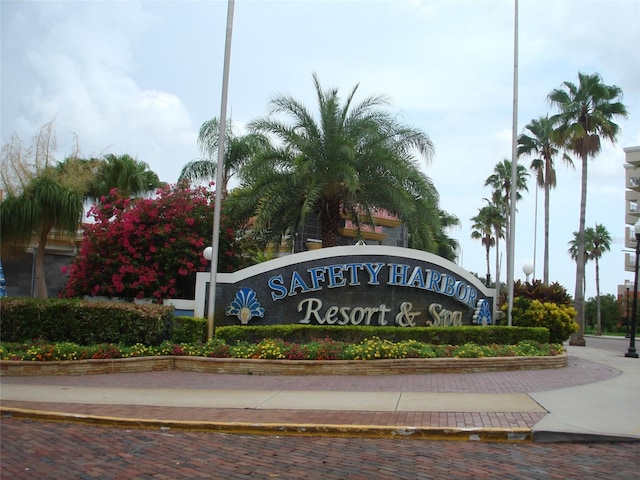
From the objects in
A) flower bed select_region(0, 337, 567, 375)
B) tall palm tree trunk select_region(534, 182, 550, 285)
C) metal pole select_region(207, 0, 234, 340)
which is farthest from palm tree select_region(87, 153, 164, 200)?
tall palm tree trunk select_region(534, 182, 550, 285)

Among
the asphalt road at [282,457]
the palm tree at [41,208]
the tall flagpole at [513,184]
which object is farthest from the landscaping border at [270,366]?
the palm tree at [41,208]

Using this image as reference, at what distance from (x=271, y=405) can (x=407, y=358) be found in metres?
4.62

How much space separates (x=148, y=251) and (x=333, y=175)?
584cm

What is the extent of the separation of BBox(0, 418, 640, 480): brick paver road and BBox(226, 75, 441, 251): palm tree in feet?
35.4

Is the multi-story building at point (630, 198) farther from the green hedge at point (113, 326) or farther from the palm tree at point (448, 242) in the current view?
the green hedge at point (113, 326)

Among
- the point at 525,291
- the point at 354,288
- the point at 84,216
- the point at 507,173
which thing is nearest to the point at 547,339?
the point at 525,291

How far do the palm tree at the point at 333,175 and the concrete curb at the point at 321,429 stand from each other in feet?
33.0

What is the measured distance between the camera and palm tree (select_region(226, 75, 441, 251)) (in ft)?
61.8

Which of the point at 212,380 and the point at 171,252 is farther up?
the point at 171,252

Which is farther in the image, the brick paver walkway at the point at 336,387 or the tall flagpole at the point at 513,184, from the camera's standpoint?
the tall flagpole at the point at 513,184

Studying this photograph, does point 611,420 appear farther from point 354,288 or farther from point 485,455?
point 354,288

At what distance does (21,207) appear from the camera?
81.5 ft

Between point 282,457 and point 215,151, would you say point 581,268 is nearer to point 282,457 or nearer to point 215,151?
point 215,151

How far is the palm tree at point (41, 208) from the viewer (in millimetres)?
24812
